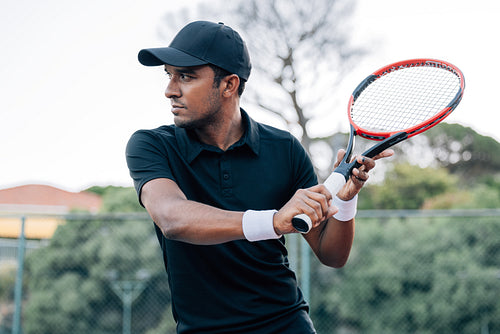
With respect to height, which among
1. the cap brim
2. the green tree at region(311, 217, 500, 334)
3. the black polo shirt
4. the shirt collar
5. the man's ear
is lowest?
the green tree at region(311, 217, 500, 334)

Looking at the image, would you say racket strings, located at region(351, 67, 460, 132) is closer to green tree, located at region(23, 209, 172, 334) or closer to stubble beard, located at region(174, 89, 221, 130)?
stubble beard, located at region(174, 89, 221, 130)

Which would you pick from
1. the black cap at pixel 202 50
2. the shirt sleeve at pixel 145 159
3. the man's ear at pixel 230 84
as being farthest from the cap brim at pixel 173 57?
the shirt sleeve at pixel 145 159

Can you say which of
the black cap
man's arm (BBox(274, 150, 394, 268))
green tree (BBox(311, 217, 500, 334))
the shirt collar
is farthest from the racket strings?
green tree (BBox(311, 217, 500, 334))

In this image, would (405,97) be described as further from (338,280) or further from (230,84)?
(338,280)

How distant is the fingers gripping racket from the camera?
90.2 inches

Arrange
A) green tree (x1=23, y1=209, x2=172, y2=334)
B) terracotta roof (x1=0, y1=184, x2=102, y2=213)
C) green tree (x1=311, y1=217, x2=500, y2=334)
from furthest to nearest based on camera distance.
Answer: terracotta roof (x1=0, y1=184, x2=102, y2=213) → green tree (x1=23, y1=209, x2=172, y2=334) → green tree (x1=311, y1=217, x2=500, y2=334)

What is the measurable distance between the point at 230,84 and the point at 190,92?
0.19 metres

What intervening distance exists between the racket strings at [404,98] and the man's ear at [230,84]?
2.16 feet

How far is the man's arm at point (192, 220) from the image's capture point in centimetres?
163

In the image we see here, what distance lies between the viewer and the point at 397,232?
657cm

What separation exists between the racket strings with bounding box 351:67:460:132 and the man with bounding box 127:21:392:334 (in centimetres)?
39

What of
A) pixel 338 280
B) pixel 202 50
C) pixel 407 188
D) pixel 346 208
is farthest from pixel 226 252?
pixel 407 188

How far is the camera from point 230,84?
2088mm

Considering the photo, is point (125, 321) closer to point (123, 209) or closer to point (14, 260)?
point (14, 260)
